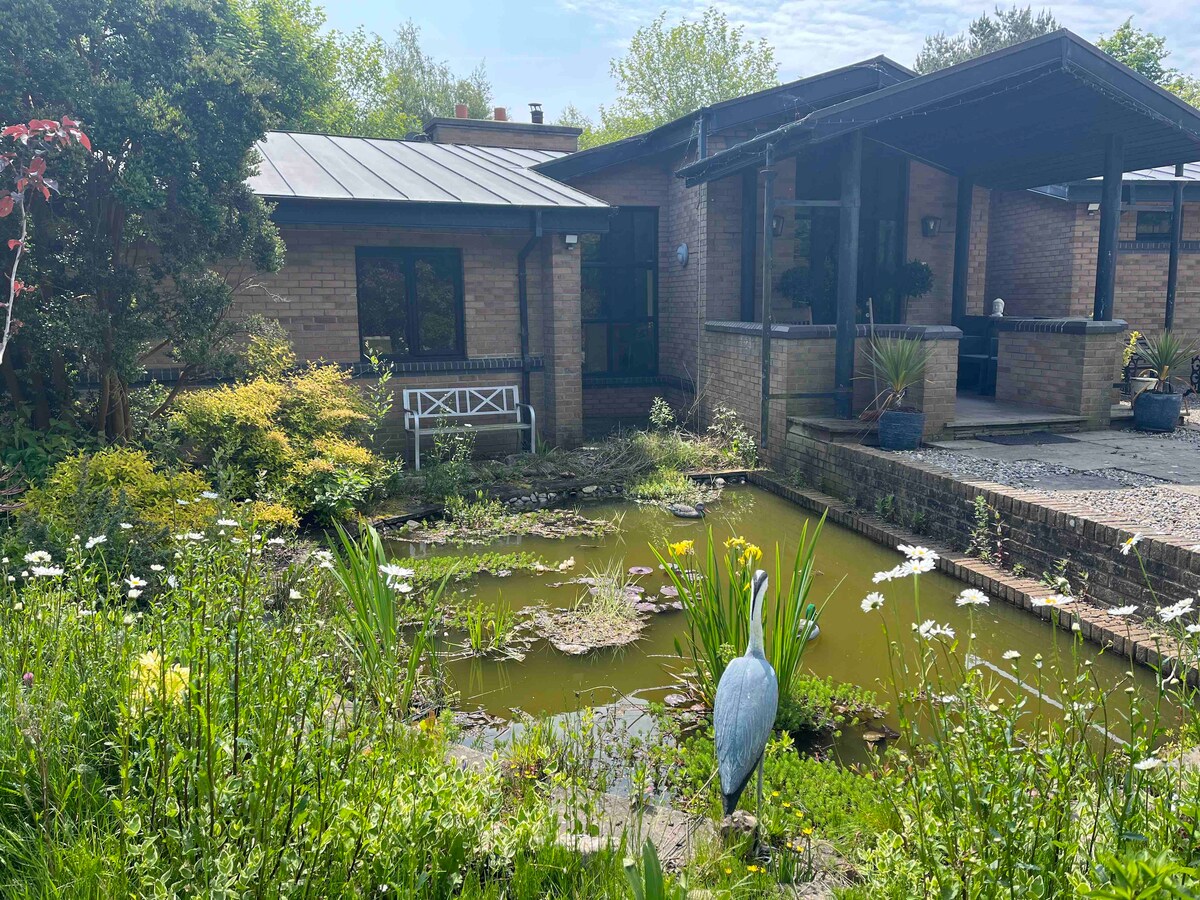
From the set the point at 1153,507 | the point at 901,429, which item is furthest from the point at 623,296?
the point at 1153,507

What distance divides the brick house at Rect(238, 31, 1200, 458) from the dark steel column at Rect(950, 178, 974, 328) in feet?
0.12

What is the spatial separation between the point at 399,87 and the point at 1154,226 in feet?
108

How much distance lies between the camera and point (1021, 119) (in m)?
10.6

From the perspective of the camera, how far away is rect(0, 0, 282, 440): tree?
667 centimetres

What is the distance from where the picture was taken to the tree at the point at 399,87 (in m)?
38.5

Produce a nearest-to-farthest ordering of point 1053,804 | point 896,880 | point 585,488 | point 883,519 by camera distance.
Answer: point 1053,804
point 896,880
point 883,519
point 585,488

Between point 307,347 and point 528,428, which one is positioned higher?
point 307,347

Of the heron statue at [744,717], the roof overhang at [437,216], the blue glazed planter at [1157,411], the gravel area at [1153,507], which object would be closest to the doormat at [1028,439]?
the blue glazed planter at [1157,411]

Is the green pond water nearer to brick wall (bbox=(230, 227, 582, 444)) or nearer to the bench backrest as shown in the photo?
the bench backrest

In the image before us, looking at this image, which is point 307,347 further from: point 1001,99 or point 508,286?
point 1001,99

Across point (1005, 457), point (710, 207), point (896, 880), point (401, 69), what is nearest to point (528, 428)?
point (710, 207)

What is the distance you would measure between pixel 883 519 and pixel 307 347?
6.65m

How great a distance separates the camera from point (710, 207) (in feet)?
39.9

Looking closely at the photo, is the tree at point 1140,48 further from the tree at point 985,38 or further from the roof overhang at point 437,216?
the roof overhang at point 437,216
